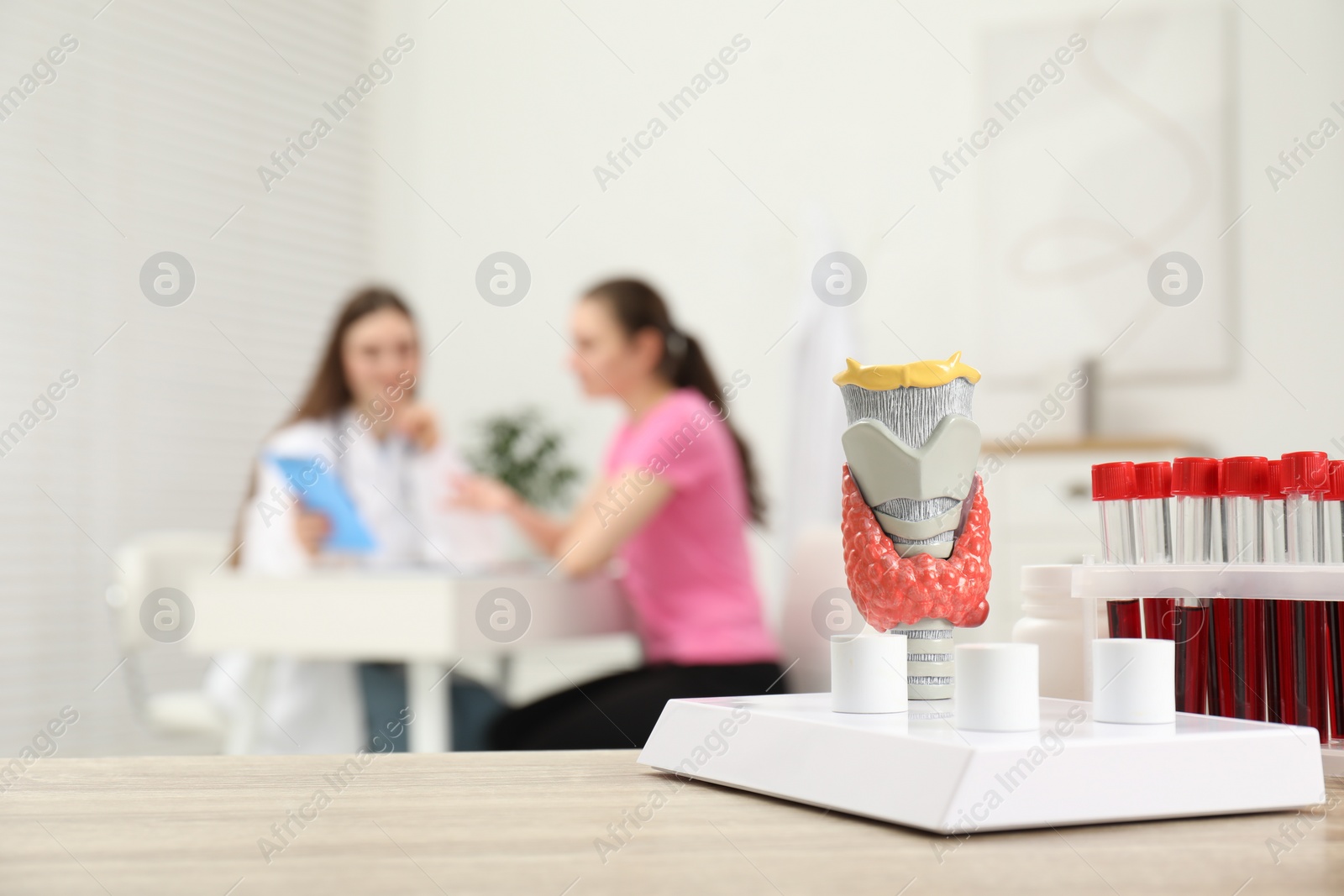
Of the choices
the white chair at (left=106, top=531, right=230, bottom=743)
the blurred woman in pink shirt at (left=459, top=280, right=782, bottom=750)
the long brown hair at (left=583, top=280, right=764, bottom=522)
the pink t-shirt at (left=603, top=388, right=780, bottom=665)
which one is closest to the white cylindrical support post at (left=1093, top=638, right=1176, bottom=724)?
the blurred woman in pink shirt at (left=459, top=280, right=782, bottom=750)

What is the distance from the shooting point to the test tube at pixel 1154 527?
639 mm

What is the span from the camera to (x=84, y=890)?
44 cm

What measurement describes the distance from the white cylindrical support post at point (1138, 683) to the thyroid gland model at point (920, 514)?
8 centimetres

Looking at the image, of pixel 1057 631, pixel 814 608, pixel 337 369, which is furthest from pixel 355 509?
pixel 1057 631

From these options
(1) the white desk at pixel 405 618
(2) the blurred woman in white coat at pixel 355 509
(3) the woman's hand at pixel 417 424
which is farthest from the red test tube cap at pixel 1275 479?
(3) the woman's hand at pixel 417 424

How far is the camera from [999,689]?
0.54 m

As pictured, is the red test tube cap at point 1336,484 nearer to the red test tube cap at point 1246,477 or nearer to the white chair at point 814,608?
the red test tube cap at point 1246,477

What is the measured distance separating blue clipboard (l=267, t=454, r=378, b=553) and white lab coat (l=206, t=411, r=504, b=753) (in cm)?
3

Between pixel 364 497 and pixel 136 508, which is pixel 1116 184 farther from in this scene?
pixel 136 508

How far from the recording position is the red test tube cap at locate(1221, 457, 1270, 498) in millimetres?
631

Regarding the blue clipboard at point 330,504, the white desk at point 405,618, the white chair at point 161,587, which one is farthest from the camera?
the white chair at point 161,587

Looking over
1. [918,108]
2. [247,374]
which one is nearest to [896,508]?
[918,108]

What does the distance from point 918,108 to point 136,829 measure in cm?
307

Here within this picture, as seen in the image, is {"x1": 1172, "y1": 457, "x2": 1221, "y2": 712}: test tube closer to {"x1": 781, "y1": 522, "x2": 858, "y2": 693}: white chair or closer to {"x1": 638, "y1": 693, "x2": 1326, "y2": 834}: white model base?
{"x1": 638, "y1": 693, "x2": 1326, "y2": 834}: white model base
